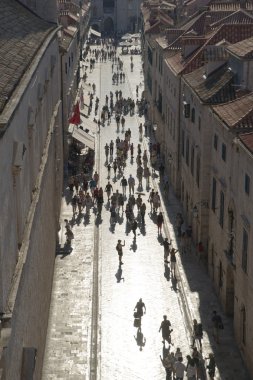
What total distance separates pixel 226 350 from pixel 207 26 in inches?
1247

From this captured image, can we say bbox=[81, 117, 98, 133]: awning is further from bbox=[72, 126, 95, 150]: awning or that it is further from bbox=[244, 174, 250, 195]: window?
bbox=[244, 174, 250, 195]: window

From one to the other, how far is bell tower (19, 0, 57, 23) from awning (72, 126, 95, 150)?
592 inches

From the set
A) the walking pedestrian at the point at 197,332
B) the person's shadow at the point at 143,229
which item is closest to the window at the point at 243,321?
the walking pedestrian at the point at 197,332

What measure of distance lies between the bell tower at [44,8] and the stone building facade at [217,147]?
314 inches

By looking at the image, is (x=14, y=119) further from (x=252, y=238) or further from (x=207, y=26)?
(x=207, y=26)

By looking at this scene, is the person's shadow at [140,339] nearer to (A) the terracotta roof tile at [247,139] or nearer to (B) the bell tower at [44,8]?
(A) the terracotta roof tile at [247,139]

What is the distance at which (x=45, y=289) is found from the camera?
2723 centimetres

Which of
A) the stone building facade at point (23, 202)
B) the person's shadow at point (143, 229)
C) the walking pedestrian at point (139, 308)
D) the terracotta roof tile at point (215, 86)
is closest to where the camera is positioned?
the stone building facade at point (23, 202)

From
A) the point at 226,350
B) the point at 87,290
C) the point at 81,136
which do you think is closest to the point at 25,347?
the point at 226,350

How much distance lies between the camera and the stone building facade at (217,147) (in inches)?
1053

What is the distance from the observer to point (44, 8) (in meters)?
39.2

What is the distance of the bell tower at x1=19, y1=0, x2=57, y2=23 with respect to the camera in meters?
38.9

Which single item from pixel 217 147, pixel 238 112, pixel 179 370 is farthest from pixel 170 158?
pixel 179 370

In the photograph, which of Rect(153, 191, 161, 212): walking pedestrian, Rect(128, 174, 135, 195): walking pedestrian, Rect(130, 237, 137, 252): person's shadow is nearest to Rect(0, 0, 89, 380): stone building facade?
Rect(130, 237, 137, 252): person's shadow
